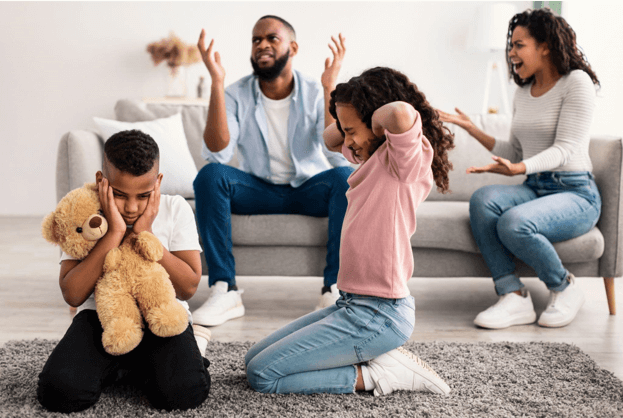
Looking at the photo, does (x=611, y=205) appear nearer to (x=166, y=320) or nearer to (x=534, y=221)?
(x=534, y=221)

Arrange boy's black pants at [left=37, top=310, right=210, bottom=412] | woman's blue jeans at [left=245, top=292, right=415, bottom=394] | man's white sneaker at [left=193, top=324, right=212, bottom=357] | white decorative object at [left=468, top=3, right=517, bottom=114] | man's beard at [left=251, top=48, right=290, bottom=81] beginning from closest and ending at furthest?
boy's black pants at [left=37, top=310, right=210, bottom=412] → woman's blue jeans at [left=245, top=292, right=415, bottom=394] → man's white sneaker at [left=193, top=324, right=212, bottom=357] → man's beard at [left=251, top=48, right=290, bottom=81] → white decorative object at [left=468, top=3, right=517, bottom=114]

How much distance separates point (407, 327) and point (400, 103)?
53 cm

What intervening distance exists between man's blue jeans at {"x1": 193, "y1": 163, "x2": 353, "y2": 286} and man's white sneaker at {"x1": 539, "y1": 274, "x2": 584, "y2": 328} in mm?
747

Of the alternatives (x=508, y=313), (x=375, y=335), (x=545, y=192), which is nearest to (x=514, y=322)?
(x=508, y=313)

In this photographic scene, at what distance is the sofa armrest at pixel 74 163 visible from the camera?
2232 mm

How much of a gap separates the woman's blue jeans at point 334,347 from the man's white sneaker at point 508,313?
739mm

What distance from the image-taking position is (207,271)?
7.51 feet

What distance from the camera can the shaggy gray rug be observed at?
136 centimetres

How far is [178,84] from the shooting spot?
14.8ft

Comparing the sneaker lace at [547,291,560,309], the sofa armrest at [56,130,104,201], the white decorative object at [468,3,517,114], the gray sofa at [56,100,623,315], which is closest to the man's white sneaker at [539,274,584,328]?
the sneaker lace at [547,291,560,309]

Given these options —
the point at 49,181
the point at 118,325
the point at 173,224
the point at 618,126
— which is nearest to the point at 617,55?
the point at 618,126

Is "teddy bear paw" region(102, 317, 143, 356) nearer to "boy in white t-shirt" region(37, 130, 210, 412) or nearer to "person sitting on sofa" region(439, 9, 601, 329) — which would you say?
"boy in white t-shirt" region(37, 130, 210, 412)

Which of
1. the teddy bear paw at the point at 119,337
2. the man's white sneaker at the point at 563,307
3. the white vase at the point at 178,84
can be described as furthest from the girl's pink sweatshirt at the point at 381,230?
the white vase at the point at 178,84

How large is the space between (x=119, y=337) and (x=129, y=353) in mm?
131
